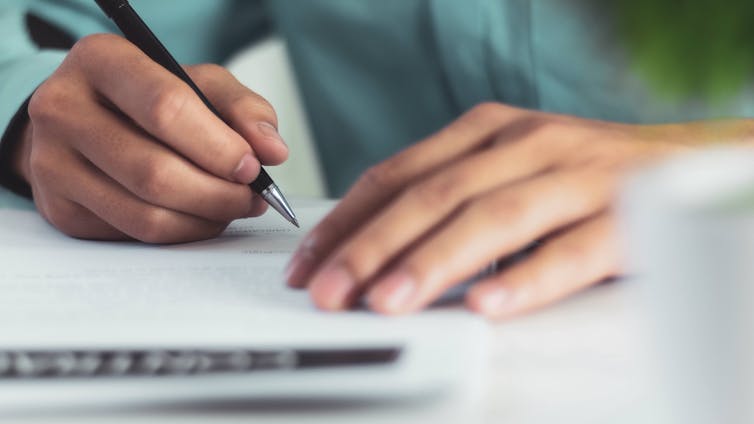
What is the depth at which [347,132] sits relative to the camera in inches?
34.7

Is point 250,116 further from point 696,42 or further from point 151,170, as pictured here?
point 696,42

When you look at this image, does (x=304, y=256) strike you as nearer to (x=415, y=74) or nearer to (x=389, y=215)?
(x=389, y=215)

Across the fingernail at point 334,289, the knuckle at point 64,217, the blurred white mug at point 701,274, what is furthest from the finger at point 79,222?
the blurred white mug at point 701,274

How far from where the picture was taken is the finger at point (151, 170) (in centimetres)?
45

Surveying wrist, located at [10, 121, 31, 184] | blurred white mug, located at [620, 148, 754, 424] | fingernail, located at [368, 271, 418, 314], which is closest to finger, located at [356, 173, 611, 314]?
fingernail, located at [368, 271, 418, 314]

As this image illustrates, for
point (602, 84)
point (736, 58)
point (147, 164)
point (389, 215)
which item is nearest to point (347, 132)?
point (602, 84)

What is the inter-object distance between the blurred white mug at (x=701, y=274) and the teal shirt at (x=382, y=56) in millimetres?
447

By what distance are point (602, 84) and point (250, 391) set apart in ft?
1.74

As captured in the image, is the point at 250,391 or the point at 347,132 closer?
the point at 250,391

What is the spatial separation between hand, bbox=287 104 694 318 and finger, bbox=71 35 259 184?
92 mm

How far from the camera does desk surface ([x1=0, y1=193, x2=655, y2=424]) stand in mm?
245

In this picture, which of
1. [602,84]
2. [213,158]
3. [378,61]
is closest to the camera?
[213,158]

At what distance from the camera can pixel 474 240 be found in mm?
322

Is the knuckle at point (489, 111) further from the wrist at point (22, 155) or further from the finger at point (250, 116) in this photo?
the wrist at point (22, 155)
